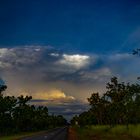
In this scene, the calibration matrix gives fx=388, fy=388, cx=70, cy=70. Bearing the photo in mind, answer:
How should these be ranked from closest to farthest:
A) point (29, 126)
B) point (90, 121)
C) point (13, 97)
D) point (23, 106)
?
point (13, 97) < point (23, 106) < point (29, 126) < point (90, 121)

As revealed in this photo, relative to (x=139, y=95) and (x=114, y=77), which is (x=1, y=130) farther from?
(x=139, y=95)

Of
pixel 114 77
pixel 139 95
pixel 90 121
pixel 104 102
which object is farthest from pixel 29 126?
pixel 139 95

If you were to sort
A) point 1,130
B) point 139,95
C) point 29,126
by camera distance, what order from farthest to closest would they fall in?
point 29,126 < point 1,130 < point 139,95

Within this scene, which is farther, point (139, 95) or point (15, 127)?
point (15, 127)

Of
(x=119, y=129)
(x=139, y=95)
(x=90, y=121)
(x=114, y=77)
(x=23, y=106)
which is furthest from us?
(x=90, y=121)

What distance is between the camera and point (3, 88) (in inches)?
3846

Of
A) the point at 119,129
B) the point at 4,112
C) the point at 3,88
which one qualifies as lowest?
the point at 119,129

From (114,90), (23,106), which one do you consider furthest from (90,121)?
(114,90)

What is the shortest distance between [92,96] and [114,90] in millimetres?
54005

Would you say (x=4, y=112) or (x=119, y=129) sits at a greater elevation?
(x=4, y=112)

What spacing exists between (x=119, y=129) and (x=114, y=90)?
79.3 ft

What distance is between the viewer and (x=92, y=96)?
15450cm

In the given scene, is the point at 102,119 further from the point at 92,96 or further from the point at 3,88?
the point at 3,88

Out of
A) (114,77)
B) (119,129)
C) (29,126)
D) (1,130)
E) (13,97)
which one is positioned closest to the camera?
(119,129)
